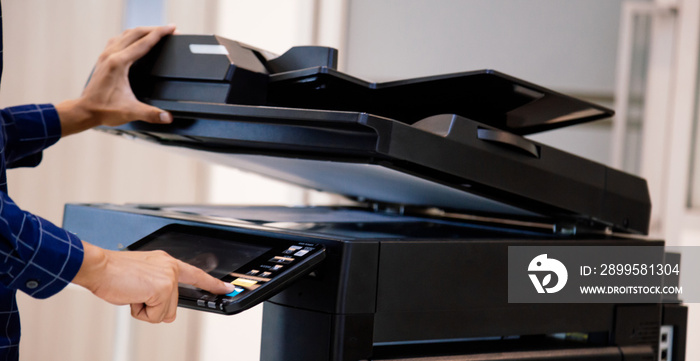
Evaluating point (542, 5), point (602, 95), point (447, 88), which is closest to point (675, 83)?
point (602, 95)

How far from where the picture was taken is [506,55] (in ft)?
7.45

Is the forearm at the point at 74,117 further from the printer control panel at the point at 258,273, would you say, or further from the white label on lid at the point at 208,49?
the printer control panel at the point at 258,273

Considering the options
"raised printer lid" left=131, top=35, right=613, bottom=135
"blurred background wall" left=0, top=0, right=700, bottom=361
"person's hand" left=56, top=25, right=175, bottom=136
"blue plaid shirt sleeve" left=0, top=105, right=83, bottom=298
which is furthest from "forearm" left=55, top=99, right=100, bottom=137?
"blurred background wall" left=0, top=0, right=700, bottom=361

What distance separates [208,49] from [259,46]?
1.28m

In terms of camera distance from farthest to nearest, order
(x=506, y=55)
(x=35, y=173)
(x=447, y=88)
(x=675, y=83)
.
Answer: (x=506, y=55), (x=675, y=83), (x=35, y=173), (x=447, y=88)

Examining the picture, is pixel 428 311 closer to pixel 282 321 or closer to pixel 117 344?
pixel 282 321

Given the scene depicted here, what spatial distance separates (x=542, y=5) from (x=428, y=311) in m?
1.85

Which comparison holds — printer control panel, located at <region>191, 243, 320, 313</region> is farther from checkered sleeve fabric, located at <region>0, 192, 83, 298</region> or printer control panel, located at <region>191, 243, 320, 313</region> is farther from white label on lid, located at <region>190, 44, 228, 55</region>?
white label on lid, located at <region>190, 44, 228, 55</region>

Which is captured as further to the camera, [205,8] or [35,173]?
[205,8]

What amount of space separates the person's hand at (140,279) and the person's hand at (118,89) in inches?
10.0

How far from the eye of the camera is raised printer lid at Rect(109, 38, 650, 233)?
0.67 m

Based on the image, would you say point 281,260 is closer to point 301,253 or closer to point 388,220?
point 301,253

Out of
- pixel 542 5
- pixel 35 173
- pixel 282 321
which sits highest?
pixel 542 5

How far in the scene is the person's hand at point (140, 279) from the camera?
611 mm
